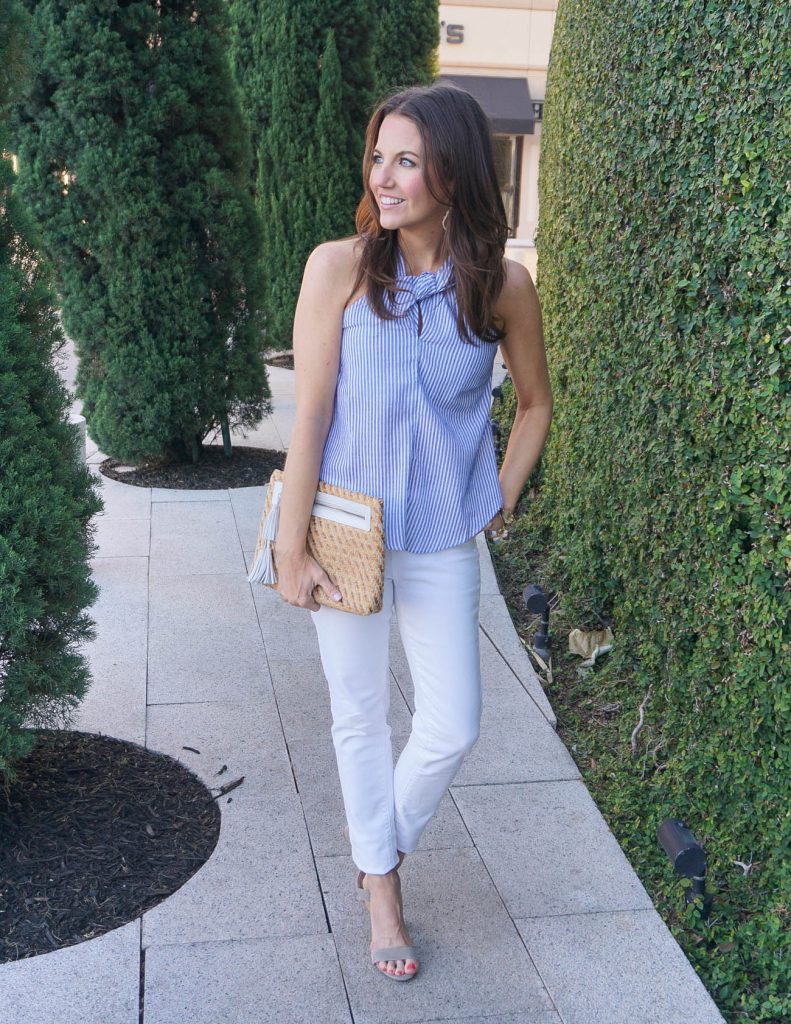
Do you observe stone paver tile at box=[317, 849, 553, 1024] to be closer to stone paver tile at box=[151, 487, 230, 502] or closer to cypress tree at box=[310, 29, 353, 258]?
stone paver tile at box=[151, 487, 230, 502]

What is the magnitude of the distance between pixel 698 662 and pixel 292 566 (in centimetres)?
138

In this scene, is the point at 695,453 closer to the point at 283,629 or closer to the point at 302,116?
the point at 283,629

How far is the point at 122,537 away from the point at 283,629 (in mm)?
1626

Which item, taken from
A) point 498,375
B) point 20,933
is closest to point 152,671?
point 20,933

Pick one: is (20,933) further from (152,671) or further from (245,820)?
(152,671)

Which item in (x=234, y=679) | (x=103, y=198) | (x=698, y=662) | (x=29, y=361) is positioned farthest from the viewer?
(x=103, y=198)

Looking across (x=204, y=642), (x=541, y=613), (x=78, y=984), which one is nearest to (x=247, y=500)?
(x=204, y=642)

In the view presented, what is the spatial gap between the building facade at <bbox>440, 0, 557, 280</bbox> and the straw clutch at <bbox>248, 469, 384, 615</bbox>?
2014cm

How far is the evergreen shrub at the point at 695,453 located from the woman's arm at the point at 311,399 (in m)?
1.09

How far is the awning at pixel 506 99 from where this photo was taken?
71.1 ft

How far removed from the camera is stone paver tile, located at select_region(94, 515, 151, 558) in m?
5.83

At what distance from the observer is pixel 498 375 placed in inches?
459

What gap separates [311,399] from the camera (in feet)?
8.15

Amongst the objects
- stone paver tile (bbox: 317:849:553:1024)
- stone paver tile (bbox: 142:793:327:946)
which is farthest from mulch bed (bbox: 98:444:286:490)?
stone paver tile (bbox: 317:849:553:1024)
